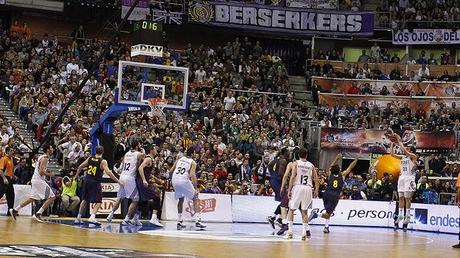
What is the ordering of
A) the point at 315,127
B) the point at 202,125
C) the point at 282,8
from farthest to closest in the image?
1. the point at 282,8
2. the point at 315,127
3. the point at 202,125

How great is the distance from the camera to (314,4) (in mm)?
44812

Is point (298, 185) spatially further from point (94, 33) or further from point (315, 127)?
point (94, 33)

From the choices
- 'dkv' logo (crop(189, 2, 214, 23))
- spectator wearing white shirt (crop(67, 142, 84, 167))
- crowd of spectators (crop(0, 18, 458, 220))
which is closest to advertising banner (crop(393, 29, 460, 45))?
crowd of spectators (crop(0, 18, 458, 220))

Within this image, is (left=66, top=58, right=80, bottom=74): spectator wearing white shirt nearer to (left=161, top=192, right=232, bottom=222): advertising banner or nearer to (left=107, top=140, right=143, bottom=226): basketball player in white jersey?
(left=161, top=192, right=232, bottom=222): advertising banner

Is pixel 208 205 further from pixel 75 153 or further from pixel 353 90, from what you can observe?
pixel 353 90

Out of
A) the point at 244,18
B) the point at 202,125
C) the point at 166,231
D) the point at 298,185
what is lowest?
the point at 166,231

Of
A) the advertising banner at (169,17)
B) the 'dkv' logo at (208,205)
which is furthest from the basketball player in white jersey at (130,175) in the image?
the advertising banner at (169,17)

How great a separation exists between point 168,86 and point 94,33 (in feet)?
56.6

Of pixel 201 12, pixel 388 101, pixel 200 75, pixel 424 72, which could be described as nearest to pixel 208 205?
pixel 200 75

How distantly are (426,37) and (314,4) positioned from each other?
→ 244 inches

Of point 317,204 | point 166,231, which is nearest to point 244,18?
point 317,204

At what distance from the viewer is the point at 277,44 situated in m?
46.8

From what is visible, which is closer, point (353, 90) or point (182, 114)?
point (182, 114)

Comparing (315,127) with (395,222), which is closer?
(395,222)
